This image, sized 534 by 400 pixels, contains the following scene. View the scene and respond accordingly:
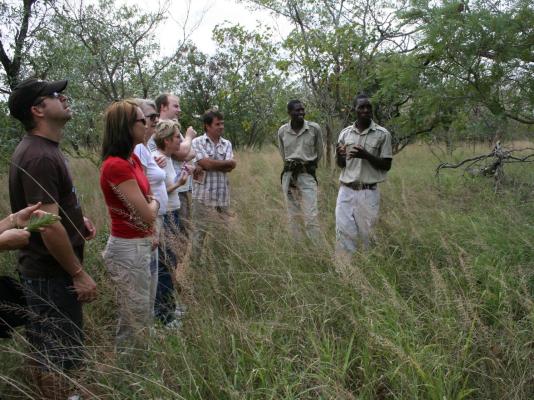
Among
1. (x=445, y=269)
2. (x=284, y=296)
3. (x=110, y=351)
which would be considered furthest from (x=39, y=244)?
(x=445, y=269)

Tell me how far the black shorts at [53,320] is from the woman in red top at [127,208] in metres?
0.24

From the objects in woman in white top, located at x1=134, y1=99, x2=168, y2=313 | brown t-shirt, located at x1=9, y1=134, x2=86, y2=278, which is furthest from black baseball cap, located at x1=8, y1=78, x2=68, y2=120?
woman in white top, located at x1=134, y1=99, x2=168, y2=313

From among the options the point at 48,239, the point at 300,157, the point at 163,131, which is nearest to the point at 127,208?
the point at 48,239

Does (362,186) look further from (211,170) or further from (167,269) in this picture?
(167,269)

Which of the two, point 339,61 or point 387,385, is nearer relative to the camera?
point 387,385

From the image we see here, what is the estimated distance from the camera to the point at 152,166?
10.5ft

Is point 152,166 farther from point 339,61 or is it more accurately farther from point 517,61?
point 339,61

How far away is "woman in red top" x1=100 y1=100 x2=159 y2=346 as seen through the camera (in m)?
2.51

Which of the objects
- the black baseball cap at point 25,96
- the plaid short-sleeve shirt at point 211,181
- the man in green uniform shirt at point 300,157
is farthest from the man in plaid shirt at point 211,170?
the black baseball cap at point 25,96

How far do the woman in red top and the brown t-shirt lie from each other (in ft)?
0.88

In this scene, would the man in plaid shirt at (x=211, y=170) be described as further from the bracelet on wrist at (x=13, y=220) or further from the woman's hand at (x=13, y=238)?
the woman's hand at (x=13, y=238)

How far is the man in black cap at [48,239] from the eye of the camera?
2115mm

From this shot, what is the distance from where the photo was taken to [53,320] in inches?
86.0

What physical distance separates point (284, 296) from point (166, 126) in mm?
1879
